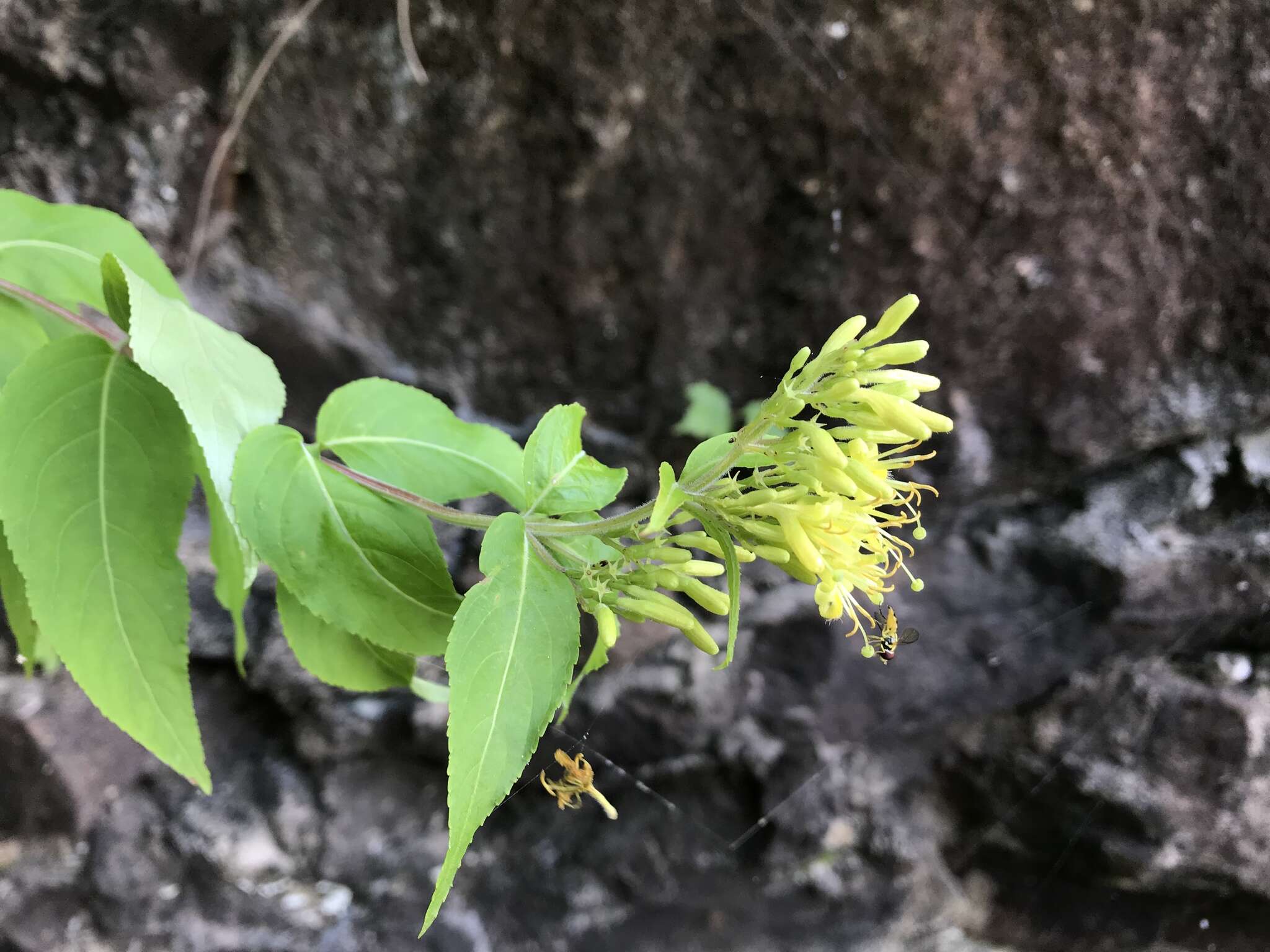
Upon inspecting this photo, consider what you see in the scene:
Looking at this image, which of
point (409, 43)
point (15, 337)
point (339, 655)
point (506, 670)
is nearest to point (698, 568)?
point (506, 670)

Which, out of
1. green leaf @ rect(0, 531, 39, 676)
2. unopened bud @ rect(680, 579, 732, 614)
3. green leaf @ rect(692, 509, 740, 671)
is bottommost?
green leaf @ rect(0, 531, 39, 676)

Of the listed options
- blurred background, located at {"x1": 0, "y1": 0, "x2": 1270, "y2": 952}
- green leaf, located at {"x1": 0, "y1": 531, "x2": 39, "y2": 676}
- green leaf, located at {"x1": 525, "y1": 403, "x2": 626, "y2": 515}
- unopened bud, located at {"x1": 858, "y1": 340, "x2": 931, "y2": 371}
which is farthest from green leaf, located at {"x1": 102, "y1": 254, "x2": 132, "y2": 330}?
blurred background, located at {"x1": 0, "y1": 0, "x2": 1270, "y2": 952}

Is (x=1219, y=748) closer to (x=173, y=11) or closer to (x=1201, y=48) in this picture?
(x=1201, y=48)

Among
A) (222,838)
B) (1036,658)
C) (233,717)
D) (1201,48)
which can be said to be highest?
(1201,48)

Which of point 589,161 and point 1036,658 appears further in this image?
point 1036,658

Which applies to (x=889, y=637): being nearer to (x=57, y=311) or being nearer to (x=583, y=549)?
(x=583, y=549)

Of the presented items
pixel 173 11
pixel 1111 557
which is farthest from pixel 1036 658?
pixel 173 11

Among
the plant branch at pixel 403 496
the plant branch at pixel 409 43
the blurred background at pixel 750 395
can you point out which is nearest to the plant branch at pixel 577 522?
the plant branch at pixel 403 496

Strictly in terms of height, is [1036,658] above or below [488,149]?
below

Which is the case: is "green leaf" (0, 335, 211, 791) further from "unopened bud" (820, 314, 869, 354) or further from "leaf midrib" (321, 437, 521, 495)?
"unopened bud" (820, 314, 869, 354)
